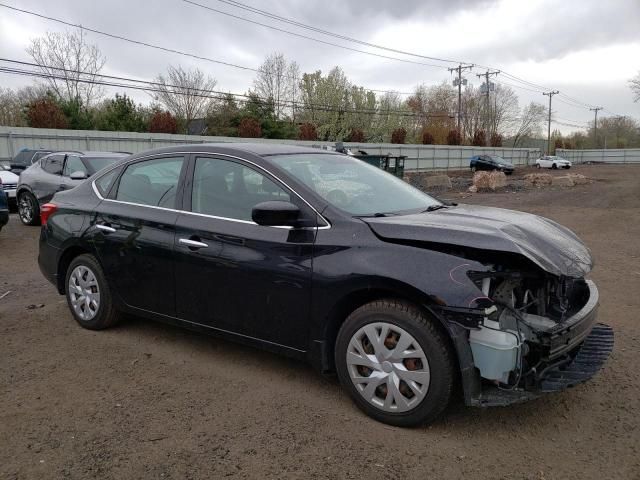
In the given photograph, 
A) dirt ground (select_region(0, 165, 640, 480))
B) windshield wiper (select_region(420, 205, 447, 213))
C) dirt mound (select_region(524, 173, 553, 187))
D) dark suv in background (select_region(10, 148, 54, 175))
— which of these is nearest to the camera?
dirt ground (select_region(0, 165, 640, 480))

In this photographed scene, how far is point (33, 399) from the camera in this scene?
342 centimetres

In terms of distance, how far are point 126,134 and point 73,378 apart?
81.2 feet

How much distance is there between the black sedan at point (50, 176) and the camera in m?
11.0

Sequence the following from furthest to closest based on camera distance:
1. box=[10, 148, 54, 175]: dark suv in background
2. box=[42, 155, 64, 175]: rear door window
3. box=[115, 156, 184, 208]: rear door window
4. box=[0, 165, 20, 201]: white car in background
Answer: box=[10, 148, 54, 175]: dark suv in background < box=[0, 165, 20, 201]: white car in background < box=[42, 155, 64, 175]: rear door window < box=[115, 156, 184, 208]: rear door window

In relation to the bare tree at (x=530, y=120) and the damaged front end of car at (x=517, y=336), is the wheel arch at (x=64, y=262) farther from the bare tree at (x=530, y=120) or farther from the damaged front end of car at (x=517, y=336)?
the bare tree at (x=530, y=120)

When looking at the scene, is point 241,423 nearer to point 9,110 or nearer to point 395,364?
point 395,364

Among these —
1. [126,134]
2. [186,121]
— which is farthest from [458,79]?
[126,134]

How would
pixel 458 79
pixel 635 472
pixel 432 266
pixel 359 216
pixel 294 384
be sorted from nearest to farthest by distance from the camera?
pixel 635 472 < pixel 432 266 < pixel 359 216 < pixel 294 384 < pixel 458 79

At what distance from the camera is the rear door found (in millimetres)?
3947

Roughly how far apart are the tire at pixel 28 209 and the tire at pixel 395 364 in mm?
10353

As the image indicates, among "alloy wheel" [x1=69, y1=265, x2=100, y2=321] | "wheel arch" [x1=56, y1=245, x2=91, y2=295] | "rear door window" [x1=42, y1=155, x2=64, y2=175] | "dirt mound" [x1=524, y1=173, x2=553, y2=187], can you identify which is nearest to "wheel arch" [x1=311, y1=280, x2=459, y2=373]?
"alloy wheel" [x1=69, y1=265, x2=100, y2=321]

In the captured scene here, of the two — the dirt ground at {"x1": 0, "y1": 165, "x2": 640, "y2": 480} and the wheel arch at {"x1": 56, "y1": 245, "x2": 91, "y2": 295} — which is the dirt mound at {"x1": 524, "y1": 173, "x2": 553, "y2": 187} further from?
the wheel arch at {"x1": 56, "y1": 245, "x2": 91, "y2": 295}

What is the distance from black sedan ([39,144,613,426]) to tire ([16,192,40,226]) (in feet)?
26.7

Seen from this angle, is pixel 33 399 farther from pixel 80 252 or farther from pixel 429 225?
pixel 429 225
